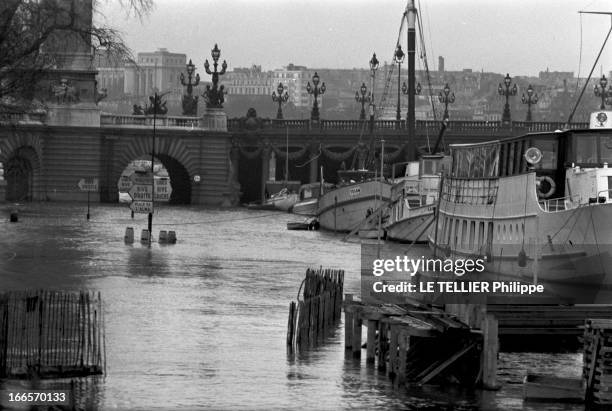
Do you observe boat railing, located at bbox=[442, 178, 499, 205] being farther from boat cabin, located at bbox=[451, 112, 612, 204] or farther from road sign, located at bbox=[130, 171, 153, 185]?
road sign, located at bbox=[130, 171, 153, 185]

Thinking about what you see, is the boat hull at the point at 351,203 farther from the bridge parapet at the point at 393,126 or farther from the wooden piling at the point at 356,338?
the wooden piling at the point at 356,338

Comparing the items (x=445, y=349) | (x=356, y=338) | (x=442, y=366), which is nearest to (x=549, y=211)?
(x=356, y=338)

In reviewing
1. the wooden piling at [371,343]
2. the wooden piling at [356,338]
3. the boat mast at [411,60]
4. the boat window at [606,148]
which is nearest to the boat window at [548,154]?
the boat window at [606,148]

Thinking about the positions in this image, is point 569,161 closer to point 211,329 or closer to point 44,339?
point 211,329

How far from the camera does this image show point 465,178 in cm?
6094

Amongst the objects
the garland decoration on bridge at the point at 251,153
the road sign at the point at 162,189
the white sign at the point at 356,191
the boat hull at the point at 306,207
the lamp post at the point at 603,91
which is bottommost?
the road sign at the point at 162,189

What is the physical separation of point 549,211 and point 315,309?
31.1ft

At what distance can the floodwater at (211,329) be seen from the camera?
3444 centimetres

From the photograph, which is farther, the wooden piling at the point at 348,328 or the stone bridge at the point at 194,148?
the stone bridge at the point at 194,148

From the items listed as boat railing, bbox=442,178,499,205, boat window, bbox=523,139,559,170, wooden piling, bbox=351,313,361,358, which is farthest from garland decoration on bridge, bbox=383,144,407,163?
wooden piling, bbox=351,313,361,358

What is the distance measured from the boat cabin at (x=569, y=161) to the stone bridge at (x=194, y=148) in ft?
220

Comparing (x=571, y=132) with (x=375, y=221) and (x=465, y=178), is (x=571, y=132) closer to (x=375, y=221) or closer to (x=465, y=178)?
(x=465, y=178)

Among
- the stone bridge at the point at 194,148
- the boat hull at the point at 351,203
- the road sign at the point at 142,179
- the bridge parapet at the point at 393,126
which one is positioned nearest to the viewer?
the road sign at the point at 142,179

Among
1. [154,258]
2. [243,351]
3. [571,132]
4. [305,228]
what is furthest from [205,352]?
[305,228]
